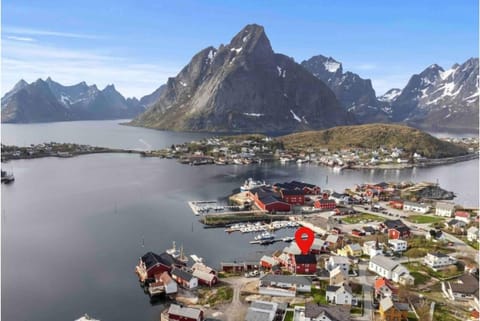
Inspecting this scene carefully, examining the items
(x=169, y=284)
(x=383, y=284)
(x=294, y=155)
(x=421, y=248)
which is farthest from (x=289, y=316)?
(x=294, y=155)

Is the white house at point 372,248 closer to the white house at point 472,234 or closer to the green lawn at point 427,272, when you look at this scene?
the green lawn at point 427,272

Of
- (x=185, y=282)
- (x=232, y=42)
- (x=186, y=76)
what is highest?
(x=232, y=42)

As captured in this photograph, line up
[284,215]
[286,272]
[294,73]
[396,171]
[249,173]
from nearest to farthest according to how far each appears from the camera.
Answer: [286,272]
[284,215]
[249,173]
[396,171]
[294,73]

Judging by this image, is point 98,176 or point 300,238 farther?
point 98,176

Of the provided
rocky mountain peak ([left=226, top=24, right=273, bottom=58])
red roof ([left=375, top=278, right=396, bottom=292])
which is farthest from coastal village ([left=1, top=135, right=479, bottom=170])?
rocky mountain peak ([left=226, top=24, right=273, bottom=58])

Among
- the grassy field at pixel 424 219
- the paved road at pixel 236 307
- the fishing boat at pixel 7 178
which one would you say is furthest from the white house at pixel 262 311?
the fishing boat at pixel 7 178

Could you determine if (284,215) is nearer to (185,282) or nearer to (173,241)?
(173,241)

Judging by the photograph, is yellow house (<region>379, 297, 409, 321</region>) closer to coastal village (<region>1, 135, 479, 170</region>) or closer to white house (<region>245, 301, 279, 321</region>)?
white house (<region>245, 301, 279, 321</region>)

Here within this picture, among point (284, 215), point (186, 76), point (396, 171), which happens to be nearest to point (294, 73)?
point (186, 76)

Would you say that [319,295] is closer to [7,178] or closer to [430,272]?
[430,272]
